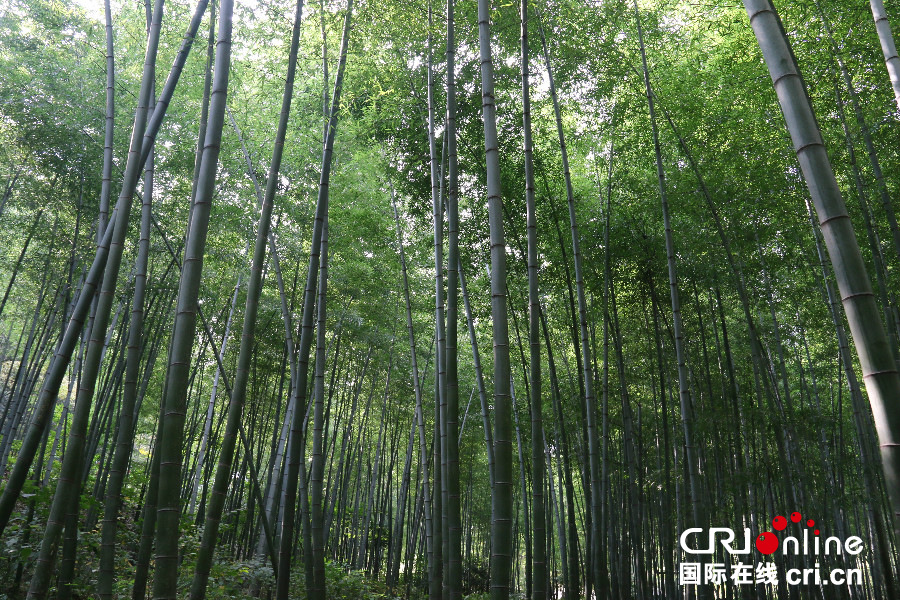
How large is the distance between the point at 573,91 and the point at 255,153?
326cm

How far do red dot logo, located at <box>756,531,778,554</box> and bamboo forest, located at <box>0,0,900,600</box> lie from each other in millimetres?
202

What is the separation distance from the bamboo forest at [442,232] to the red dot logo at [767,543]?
0.20m

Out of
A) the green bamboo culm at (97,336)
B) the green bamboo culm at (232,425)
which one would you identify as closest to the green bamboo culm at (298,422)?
the green bamboo culm at (232,425)

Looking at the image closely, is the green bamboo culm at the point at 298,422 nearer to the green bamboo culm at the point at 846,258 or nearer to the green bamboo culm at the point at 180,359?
the green bamboo culm at the point at 180,359

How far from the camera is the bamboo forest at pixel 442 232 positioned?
2.63 m

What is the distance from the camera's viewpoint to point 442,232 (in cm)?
354

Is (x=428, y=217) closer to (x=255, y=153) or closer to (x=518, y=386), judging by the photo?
(x=255, y=153)

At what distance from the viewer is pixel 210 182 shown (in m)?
2.05

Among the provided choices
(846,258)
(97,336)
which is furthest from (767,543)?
(97,336)

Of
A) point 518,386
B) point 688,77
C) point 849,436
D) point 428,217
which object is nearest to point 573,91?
point 688,77

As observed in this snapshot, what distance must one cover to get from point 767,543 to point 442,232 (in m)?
4.85

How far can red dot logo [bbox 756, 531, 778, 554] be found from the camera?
18.6 feet

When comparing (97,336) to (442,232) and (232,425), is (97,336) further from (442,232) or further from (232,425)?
(442,232)

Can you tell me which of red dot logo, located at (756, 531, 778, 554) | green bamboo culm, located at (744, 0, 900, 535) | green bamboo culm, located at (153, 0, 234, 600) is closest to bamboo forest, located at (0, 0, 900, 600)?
green bamboo culm, located at (153, 0, 234, 600)
